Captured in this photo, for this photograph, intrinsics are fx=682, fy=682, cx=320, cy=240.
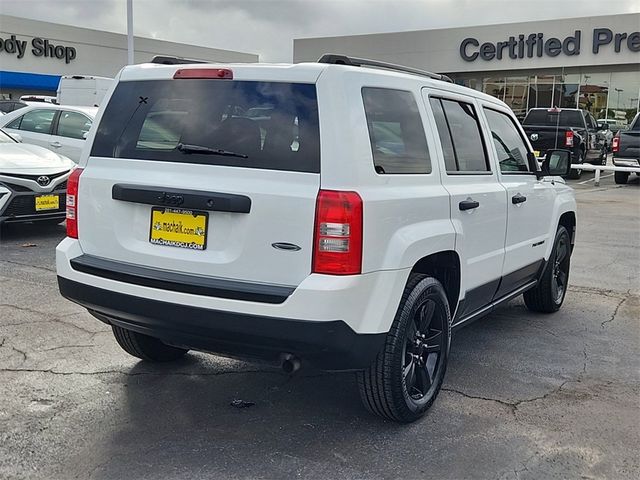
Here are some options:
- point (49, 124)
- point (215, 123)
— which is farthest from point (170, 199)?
point (49, 124)

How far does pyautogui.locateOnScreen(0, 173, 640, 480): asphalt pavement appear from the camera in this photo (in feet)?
10.5

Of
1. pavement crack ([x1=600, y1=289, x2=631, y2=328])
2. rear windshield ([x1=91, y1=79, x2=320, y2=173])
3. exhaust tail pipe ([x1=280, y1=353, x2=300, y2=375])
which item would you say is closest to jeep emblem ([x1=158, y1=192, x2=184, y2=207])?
rear windshield ([x1=91, y1=79, x2=320, y2=173])

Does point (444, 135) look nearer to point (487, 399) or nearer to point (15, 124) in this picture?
point (487, 399)

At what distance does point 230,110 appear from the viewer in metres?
3.33

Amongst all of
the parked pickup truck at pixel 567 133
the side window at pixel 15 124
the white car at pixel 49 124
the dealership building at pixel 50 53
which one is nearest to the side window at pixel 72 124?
the white car at pixel 49 124

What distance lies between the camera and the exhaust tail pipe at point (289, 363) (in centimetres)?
313

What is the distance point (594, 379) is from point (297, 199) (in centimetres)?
258

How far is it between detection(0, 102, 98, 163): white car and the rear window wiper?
891cm

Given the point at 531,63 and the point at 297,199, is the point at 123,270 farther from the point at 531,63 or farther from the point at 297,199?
the point at 531,63

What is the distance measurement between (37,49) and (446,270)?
135 ft

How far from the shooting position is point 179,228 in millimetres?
3283

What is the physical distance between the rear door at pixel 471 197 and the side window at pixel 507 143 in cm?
27

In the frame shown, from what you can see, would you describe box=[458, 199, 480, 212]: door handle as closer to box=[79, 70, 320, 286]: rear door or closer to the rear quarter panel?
the rear quarter panel

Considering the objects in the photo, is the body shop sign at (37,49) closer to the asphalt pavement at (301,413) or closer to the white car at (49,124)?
the white car at (49,124)
